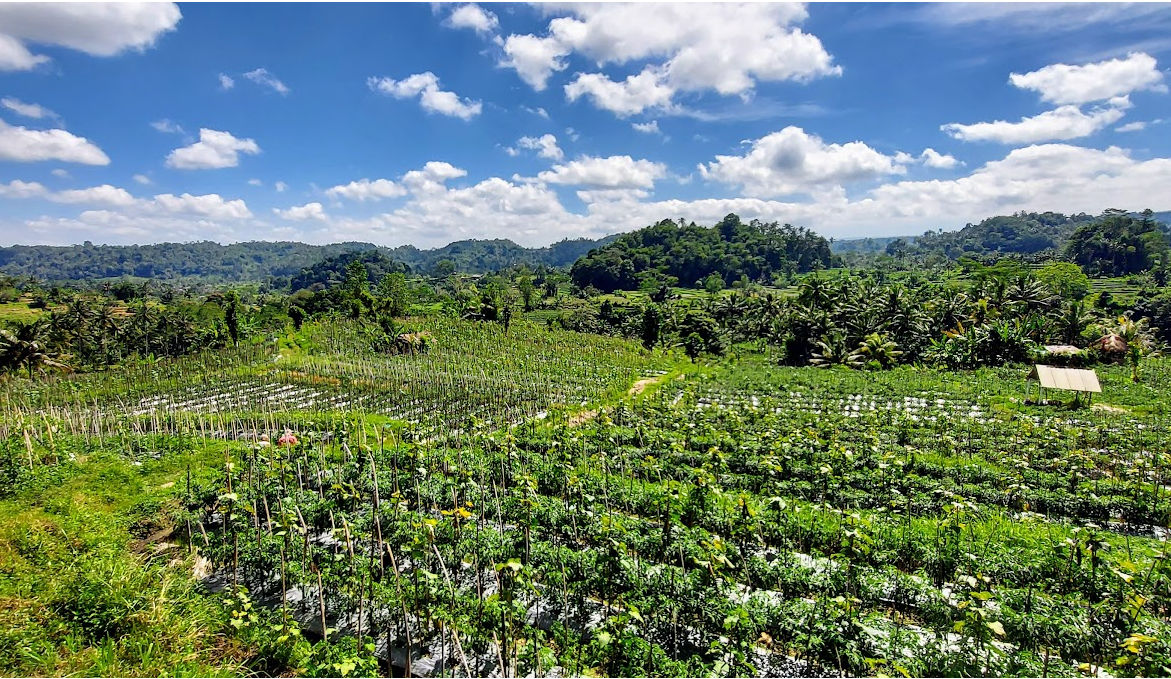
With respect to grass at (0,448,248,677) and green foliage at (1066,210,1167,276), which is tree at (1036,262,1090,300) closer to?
green foliage at (1066,210,1167,276)

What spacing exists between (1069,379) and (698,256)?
3287 inches

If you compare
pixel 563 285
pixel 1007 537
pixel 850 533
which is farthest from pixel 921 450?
pixel 563 285

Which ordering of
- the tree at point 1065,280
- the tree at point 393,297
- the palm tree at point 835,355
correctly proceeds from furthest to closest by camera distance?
the tree at point 1065,280, the tree at point 393,297, the palm tree at point 835,355

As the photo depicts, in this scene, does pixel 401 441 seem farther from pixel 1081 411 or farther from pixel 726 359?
pixel 726 359

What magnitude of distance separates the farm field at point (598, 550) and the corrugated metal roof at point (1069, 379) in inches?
81.2

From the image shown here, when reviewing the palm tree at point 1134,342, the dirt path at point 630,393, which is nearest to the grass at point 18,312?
the dirt path at point 630,393

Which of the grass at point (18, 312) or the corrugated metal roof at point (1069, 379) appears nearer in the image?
the corrugated metal roof at point (1069, 379)

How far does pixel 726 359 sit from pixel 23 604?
38.9 meters

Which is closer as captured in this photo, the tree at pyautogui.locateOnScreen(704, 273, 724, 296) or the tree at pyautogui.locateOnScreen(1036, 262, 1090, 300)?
the tree at pyautogui.locateOnScreen(1036, 262, 1090, 300)

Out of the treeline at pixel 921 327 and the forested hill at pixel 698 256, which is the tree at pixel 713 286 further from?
the treeline at pixel 921 327

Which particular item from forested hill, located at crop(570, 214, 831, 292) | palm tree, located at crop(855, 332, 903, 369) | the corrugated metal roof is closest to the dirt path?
palm tree, located at crop(855, 332, 903, 369)

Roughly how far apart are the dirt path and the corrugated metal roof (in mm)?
16855

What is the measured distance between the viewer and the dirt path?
19.6 meters

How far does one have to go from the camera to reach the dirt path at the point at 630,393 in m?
19.6
